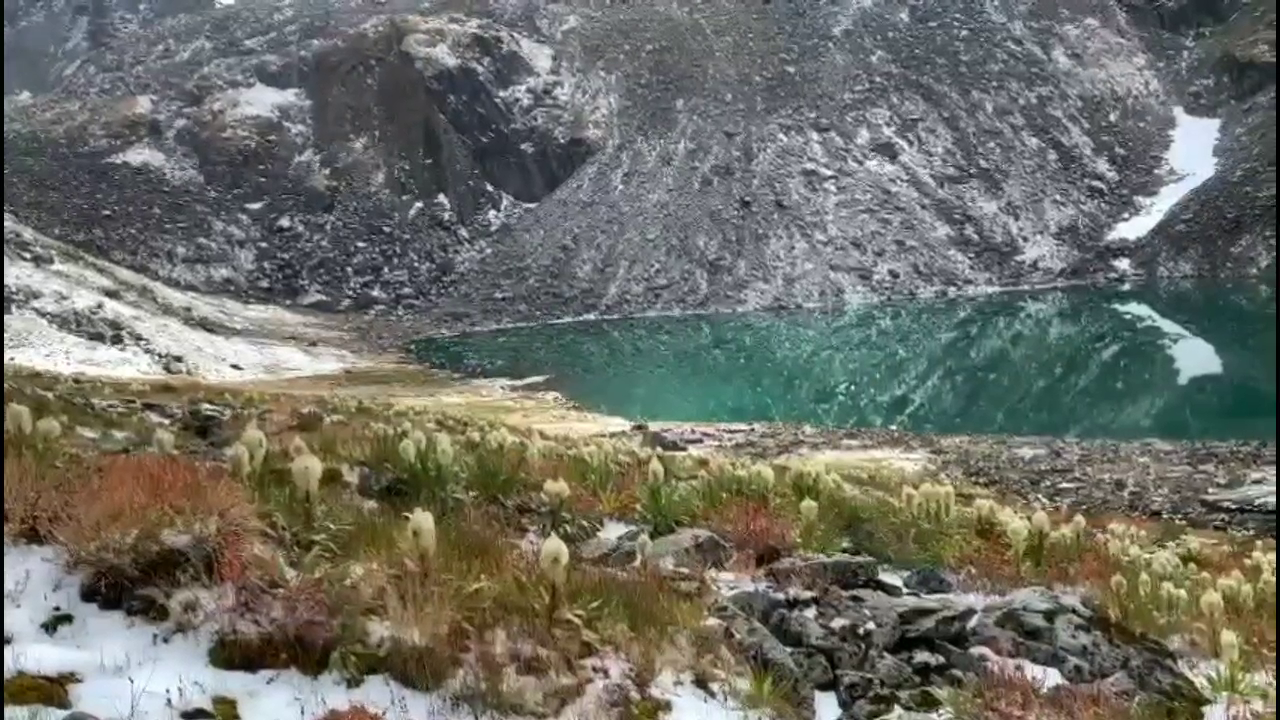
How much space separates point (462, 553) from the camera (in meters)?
6.87

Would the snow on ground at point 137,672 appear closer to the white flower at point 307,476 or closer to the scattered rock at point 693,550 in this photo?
the white flower at point 307,476

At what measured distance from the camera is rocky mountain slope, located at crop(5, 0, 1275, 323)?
91.1 meters

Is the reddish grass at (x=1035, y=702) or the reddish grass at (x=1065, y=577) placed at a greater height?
the reddish grass at (x=1035, y=702)

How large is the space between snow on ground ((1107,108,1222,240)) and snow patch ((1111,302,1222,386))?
27.6 metres

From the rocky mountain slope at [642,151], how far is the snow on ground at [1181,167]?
1925 millimetres

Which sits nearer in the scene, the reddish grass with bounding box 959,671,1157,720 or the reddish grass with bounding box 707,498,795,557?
the reddish grass with bounding box 959,671,1157,720

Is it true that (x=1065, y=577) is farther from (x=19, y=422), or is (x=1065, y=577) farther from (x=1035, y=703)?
(x=19, y=422)

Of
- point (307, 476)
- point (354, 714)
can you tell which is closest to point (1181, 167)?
point (307, 476)

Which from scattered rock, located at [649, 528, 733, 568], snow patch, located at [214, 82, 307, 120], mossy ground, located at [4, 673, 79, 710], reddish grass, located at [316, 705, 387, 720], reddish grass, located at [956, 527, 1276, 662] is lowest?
reddish grass, located at [956, 527, 1276, 662]

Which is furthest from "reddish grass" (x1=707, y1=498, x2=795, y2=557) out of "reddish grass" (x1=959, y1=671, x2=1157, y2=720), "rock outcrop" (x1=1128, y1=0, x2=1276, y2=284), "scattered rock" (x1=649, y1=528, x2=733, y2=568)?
"rock outcrop" (x1=1128, y1=0, x2=1276, y2=284)

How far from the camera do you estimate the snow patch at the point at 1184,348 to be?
169 ft

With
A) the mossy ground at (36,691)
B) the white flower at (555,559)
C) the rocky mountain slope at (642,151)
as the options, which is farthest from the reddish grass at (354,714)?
the rocky mountain slope at (642,151)

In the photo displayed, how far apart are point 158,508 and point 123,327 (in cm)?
5768

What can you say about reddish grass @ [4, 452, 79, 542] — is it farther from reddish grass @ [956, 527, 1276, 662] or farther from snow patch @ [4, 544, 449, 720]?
reddish grass @ [956, 527, 1276, 662]
